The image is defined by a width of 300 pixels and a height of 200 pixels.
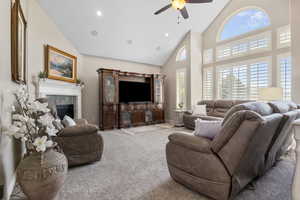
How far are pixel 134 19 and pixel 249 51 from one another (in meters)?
3.93

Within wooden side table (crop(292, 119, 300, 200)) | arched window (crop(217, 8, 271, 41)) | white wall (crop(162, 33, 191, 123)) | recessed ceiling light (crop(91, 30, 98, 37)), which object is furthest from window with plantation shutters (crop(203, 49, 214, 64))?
wooden side table (crop(292, 119, 300, 200))

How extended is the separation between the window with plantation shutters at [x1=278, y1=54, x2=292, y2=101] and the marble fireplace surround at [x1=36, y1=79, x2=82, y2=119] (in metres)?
6.20

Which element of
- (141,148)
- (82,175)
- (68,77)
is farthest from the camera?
(68,77)

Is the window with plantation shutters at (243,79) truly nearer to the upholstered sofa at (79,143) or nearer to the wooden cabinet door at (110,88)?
the wooden cabinet door at (110,88)

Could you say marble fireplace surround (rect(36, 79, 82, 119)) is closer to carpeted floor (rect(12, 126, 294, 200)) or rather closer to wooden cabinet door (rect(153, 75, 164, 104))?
carpeted floor (rect(12, 126, 294, 200))

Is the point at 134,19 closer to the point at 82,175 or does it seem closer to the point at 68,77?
the point at 68,77

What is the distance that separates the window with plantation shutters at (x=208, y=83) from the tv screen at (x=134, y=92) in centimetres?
236

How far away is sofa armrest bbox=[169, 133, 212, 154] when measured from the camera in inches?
66.5

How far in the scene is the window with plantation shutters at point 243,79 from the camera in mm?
4727

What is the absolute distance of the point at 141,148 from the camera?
355 cm

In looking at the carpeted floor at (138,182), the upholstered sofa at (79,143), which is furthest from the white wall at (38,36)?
the carpeted floor at (138,182)

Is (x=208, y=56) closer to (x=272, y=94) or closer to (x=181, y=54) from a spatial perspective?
(x=181, y=54)

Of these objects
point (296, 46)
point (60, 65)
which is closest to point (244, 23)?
point (296, 46)

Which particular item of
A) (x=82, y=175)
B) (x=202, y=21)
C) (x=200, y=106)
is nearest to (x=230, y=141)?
(x=82, y=175)
